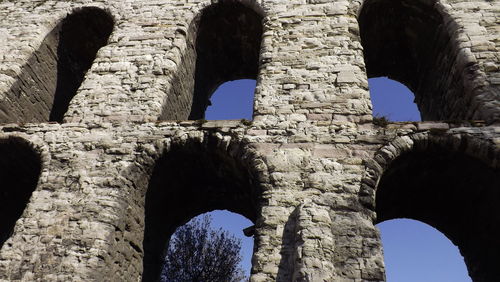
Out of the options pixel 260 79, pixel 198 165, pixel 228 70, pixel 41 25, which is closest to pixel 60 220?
pixel 198 165

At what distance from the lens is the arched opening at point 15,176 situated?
18.4 ft

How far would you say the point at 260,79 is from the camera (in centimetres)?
584

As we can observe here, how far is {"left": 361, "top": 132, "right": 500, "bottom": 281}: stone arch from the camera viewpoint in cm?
483

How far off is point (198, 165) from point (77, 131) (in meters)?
1.70

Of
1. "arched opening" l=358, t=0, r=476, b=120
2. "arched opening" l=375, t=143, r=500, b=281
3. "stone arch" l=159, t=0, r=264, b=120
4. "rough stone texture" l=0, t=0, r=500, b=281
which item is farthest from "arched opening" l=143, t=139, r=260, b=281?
"arched opening" l=358, t=0, r=476, b=120

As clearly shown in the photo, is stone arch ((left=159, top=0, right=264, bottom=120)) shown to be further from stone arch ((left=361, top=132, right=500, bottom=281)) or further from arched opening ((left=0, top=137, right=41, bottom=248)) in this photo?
stone arch ((left=361, top=132, right=500, bottom=281))

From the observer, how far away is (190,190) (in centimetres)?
639

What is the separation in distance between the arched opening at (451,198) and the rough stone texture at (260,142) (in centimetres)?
3

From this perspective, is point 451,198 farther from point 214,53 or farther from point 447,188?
point 214,53

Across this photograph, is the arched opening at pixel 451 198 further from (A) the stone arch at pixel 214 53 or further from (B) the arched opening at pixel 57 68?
(B) the arched opening at pixel 57 68

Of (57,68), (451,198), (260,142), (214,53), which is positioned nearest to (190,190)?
(260,142)

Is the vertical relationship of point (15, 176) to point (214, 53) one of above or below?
below

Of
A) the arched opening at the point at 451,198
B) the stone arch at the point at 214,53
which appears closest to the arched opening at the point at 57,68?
the stone arch at the point at 214,53

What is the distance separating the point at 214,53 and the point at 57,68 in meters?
2.86
